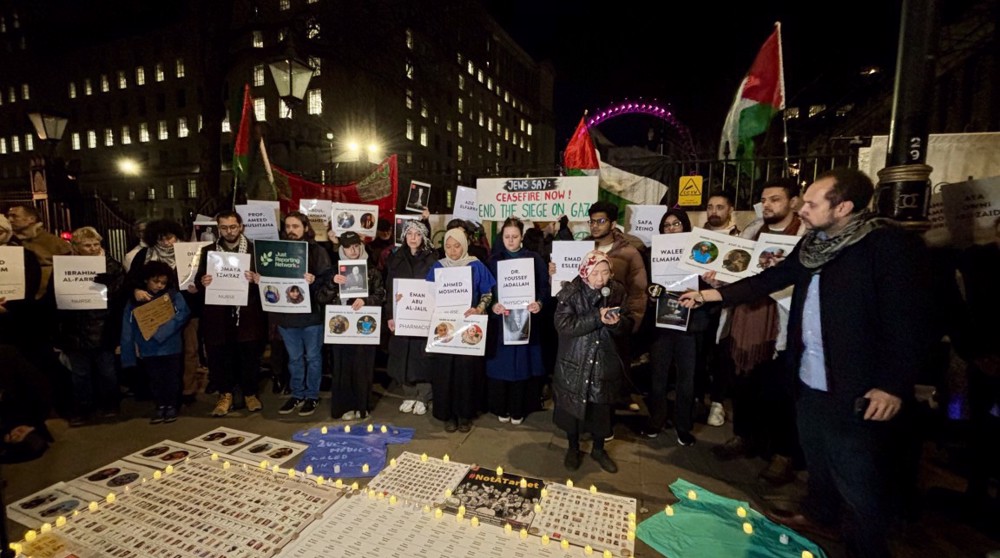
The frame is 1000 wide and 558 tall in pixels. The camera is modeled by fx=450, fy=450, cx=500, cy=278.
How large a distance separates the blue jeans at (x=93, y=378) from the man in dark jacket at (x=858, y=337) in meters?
7.10

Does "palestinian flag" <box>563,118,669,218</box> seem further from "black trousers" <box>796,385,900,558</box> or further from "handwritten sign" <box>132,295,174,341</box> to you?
"handwritten sign" <box>132,295,174,341</box>

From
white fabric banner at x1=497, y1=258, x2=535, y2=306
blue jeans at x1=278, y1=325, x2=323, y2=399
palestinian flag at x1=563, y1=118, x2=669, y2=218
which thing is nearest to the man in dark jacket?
white fabric banner at x1=497, y1=258, x2=535, y2=306

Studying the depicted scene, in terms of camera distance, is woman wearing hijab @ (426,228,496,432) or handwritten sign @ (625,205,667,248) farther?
handwritten sign @ (625,205,667,248)

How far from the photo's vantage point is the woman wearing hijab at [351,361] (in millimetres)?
5160

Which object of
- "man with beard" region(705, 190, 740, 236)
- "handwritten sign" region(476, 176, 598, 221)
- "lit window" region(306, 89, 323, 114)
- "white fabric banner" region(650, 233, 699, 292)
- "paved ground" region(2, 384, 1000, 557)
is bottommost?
"paved ground" region(2, 384, 1000, 557)

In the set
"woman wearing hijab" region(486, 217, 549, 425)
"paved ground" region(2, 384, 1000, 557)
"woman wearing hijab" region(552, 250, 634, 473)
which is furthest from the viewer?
"woman wearing hijab" region(486, 217, 549, 425)

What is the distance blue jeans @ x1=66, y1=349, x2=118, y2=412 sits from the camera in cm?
526

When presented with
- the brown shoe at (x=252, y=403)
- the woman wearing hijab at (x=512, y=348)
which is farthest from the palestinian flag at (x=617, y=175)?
the brown shoe at (x=252, y=403)

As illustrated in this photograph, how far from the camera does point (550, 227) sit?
6.59 meters

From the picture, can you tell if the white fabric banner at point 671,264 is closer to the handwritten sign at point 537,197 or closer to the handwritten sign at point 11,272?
the handwritten sign at point 537,197

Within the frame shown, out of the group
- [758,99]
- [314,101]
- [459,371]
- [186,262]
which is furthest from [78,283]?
[314,101]

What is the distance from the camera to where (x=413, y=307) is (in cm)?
502

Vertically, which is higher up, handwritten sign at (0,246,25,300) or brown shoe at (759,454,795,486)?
handwritten sign at (0,246,25,300)

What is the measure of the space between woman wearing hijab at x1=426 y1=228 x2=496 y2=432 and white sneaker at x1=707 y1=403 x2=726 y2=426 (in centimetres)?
268
